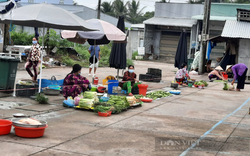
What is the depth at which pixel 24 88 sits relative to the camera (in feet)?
34.6

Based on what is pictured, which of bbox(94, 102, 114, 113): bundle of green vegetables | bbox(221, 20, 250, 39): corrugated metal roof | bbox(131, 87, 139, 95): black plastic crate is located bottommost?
bbox(94, 102, 114, 113): bundle of green vegetables

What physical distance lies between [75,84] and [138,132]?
3440 mm

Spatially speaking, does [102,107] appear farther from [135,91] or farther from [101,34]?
[101,34]

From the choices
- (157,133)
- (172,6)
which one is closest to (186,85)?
(157,133)

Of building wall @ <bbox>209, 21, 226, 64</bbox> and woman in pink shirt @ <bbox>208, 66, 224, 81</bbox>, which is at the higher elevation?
building wall @ <bbox>209, 21, 226, 64</bbox>

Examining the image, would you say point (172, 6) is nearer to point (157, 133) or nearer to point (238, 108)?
point (238, 108)

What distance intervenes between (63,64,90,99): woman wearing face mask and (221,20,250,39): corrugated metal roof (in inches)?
624

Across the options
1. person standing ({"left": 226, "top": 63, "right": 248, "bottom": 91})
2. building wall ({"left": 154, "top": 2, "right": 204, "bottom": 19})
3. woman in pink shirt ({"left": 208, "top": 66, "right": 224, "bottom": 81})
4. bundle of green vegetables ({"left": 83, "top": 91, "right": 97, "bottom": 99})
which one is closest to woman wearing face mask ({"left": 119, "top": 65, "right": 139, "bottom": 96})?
bundle of green vegetables ({"left": 83, "top": 91, "right": 97, "bottom": 99})

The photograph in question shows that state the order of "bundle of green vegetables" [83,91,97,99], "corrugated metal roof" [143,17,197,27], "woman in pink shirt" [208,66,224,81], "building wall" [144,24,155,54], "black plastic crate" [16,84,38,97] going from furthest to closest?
"building wall" [144,24,155,54]
"corrugated metal roof" [143,17,197,27]
"woman in pink shirt" [208,66,224,81]
"black plastic crate" [16,84,38,97]
"bundle of green vegetables" [83,91,97,99]

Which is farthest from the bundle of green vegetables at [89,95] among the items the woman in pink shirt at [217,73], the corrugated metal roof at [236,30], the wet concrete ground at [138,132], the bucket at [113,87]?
the corrugated metal roof at [236,30]

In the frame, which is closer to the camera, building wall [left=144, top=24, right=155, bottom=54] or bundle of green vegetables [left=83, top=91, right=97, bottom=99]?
bundle of green vegetables [left=83, top=91, right=97, bottom=99]

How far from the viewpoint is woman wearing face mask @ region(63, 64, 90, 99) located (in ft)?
33.2

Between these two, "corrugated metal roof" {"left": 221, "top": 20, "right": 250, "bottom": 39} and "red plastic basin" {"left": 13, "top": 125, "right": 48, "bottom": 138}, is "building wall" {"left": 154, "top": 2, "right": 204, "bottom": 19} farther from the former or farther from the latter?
"red plastic basin" {"left": 13, "top": 125, "right": 48, "bottom": 138}

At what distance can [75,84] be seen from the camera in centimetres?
1022
